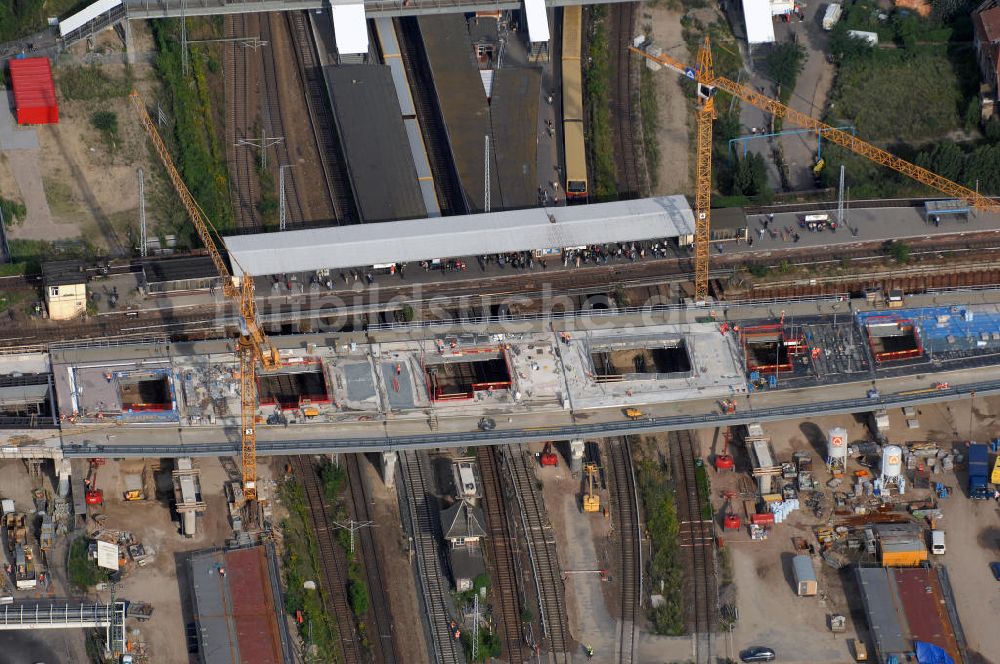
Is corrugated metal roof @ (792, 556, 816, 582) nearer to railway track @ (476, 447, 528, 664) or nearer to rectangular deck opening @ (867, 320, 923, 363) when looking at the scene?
rectangular deck opening @ (867, 320, 923, 363)

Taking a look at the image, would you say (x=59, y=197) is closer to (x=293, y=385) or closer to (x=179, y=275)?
(x=179, y=275)

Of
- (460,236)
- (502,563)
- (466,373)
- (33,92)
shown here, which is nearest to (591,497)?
(502,563)

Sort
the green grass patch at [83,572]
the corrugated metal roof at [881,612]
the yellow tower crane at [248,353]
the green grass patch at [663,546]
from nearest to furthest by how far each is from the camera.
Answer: the corrugated metal roof at [881,612]
the green grass patch at [83,572]
the green grass patch at [663,546]
the yellow tower crane at [248,353]

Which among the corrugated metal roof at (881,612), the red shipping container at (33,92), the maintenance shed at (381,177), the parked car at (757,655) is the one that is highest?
the red shipping container at (33,92)

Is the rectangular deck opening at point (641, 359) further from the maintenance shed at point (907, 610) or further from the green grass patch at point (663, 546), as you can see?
the maintenance shed at point (907, 610)

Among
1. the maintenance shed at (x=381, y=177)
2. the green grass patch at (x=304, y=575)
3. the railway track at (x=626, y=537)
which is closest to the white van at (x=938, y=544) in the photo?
the railway track at (x=626, y=537)

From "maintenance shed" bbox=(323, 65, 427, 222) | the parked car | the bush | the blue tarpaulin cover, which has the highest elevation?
the bush

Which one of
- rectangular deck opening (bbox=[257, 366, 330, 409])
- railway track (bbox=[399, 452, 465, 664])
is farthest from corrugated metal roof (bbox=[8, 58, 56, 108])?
railway track (bbox=[399, 452, 465, 664])

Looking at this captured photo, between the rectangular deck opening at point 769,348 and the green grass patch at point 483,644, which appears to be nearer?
the green grass patch at point 483,644
